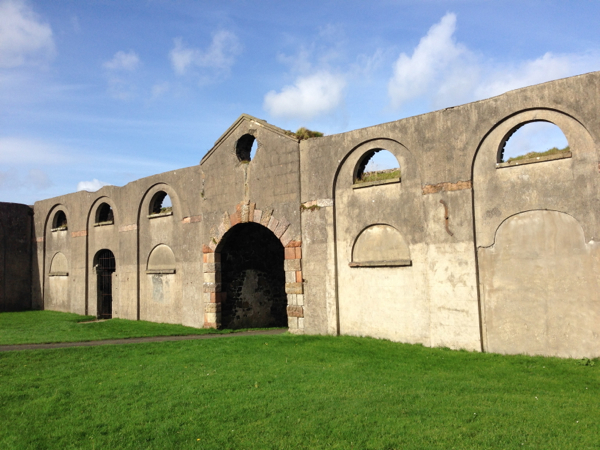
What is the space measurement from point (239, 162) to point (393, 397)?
889 cm

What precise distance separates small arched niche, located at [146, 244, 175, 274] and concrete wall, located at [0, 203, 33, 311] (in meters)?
9.65

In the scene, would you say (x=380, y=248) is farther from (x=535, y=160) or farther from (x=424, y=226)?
(x=535, y=160)

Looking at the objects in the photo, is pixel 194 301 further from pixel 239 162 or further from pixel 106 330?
pixel 239 162

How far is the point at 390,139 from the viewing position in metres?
11.3

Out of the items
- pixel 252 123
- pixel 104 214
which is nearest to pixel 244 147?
pixel 252 123

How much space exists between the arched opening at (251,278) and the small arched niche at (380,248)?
4.26m

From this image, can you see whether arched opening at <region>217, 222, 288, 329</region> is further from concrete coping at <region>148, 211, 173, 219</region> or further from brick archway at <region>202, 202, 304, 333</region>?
concrete coping at <region>148, 211, 173, 219</region>

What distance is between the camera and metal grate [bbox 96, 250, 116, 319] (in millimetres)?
19094

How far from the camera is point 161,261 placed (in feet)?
54.0

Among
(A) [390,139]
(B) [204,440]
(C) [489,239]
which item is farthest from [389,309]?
(B) [204,440]

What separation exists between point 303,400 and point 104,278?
47.3 ft

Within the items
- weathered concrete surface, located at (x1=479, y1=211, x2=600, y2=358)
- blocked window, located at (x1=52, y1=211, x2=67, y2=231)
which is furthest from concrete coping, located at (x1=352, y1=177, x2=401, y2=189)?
blocked window, located at (x1=52, y1=211, x2=67, y2=231)

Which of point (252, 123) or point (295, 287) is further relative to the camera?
point (252, 123)

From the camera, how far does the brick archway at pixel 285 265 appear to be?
41.9 feet
